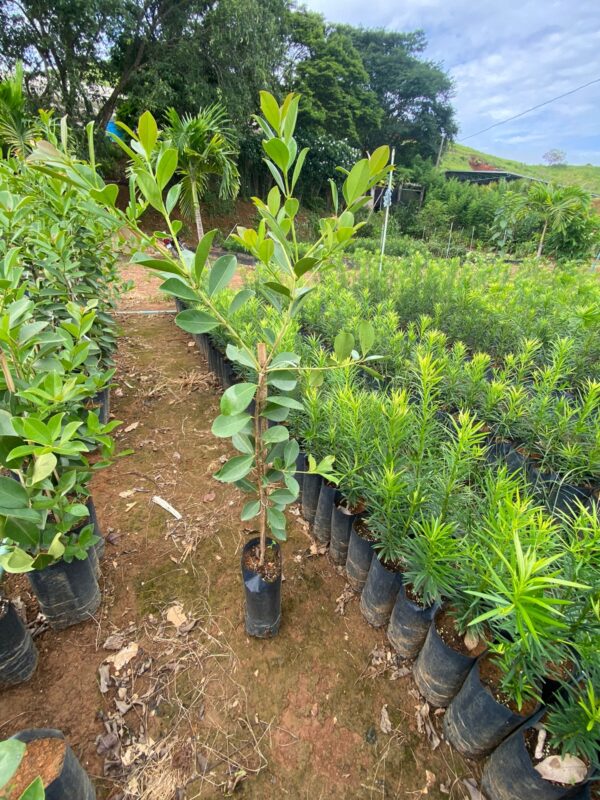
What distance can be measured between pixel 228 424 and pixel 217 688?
3.94 feet

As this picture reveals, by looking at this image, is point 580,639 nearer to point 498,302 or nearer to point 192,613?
point 192,613

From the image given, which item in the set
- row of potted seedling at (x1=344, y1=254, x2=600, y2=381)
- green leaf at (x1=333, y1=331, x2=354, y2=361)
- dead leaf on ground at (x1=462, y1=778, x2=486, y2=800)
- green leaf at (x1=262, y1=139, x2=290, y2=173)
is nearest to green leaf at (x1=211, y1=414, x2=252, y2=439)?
green leaf at (x1=333, y1=331, x2=354, y2=361)

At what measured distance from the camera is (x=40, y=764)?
976 mm

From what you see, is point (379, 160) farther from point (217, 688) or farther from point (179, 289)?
point (217, 688)

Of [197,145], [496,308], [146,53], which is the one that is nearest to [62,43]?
[146,53]

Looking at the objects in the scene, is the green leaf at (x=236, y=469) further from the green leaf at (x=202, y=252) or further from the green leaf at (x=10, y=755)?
the green leaf at (x=10, y=755)

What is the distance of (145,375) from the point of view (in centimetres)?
379

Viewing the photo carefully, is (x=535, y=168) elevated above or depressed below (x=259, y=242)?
above

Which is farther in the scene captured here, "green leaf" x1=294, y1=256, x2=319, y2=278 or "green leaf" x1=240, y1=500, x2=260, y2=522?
"green leaf" x1=240, y1=500, x2=260, y2=522

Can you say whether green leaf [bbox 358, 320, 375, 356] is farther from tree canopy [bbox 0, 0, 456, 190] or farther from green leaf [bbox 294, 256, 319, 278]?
tree canopy [bbox 0, 0, 456, 190]

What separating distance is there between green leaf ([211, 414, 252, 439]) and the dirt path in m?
1.18

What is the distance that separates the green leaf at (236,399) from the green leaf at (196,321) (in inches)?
7.1

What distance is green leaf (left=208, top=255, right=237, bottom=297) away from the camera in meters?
0.99

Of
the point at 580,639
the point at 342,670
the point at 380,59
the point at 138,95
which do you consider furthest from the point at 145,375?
the point at 380,59
